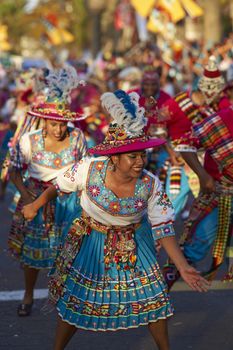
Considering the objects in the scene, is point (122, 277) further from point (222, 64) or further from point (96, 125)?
point (222, 64)

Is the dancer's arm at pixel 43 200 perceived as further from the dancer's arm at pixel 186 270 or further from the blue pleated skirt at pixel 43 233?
the blue pleated skirt at pixel 43 233

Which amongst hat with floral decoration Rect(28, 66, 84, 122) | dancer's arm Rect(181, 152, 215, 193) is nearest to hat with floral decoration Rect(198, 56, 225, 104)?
hat with floral decoration Rect(28, 66, 84, 122)

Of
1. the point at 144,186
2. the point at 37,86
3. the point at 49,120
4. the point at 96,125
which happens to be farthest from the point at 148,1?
the point at 144,186

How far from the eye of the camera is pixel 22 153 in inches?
328

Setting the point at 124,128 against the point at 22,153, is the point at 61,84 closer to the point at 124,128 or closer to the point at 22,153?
the point at 22,153

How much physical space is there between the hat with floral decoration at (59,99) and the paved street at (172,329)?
154cm

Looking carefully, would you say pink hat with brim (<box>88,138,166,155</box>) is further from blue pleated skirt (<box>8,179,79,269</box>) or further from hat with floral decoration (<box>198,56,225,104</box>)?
hat with floral decoration (<box>198,56,225,104</box>)

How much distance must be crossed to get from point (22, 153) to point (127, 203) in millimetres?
2346

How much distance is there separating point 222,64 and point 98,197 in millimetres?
14308

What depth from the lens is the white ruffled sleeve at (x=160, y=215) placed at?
20.2 feet

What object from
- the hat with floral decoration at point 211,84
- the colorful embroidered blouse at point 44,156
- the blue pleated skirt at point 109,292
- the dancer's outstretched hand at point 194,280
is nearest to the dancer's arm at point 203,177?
the colorful embroidered blouse at point 44,156

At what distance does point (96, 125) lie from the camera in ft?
47.5

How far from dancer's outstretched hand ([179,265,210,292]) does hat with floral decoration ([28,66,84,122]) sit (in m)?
2.61

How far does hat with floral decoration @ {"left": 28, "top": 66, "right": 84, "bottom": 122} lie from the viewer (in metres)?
8.29
